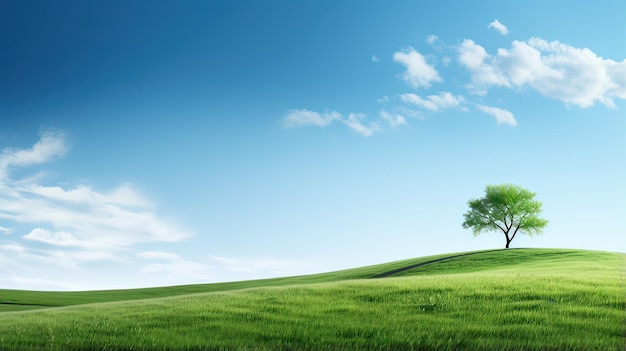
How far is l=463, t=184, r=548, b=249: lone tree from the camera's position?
252 feet

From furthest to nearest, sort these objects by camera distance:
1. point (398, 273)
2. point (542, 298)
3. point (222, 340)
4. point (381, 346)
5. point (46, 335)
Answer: point (398, 273)
point (542, 298)
point (46, 335)
point (222, 340)
point (381, 346)

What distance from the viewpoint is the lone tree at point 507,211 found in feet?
252

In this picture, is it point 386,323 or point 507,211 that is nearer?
point 386,323

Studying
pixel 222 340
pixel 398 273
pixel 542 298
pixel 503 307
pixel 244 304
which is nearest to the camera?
pixel 222 340

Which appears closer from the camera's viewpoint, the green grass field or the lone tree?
the green grass field

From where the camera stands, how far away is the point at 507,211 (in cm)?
7738

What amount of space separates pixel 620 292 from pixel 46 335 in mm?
16732

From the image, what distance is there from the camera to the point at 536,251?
54.9 metres

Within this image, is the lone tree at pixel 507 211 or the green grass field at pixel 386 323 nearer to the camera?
the green grass field at pixel 386 323

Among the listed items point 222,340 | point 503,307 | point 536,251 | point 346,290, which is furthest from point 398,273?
point 222,340

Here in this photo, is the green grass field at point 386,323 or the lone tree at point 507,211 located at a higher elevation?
the lone tree at point 507,211

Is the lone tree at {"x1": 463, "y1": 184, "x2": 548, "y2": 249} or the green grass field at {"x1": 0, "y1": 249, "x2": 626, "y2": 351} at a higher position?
the lone tree at {"x1": 463, "y1": 184, "x2": 548, "y2": 249}

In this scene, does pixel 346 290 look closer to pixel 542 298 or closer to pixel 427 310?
pixel 427 310

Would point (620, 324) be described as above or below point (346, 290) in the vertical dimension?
below
